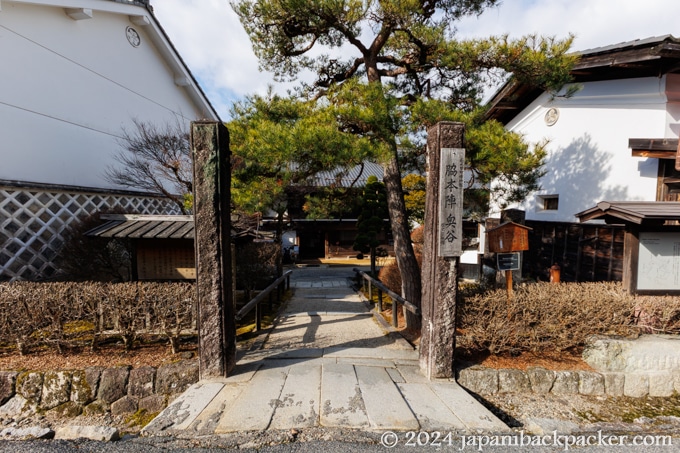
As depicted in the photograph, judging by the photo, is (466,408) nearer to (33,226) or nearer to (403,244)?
(403,244)

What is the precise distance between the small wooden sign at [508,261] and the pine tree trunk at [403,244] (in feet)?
5.22

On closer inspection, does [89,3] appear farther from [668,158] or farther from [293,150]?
[668,158]

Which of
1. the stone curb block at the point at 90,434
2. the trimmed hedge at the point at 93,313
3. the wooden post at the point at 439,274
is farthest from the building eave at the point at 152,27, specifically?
the stone curb block at the point at 90,434

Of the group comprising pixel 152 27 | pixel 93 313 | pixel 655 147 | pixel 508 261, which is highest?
pixel 152 27

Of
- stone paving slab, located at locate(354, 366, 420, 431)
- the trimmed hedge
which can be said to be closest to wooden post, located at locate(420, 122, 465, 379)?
stone paving slab, located at locate(354, 366, 420, 431)

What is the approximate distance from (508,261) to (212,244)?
4.70 meters

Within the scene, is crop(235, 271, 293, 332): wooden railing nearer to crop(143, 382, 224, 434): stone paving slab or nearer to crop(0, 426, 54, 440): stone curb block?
crop(143, 382, 224, 434): stone paving slab

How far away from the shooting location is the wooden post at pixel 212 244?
380 cm

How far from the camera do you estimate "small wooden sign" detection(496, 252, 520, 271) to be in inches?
198

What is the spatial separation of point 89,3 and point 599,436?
14253 mm

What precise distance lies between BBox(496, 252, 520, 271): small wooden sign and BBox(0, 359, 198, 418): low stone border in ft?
16.4

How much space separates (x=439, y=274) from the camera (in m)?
3.96

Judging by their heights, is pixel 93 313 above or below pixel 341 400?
above

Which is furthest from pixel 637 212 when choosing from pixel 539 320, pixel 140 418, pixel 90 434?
pixel 140 418
